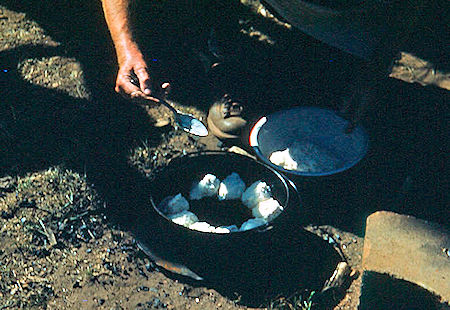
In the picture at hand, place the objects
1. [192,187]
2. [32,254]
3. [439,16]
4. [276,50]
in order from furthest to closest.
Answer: [276,50], [439,16], [192,187], [32,254]

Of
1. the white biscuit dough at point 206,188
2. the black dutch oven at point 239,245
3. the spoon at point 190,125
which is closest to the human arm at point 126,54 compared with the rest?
the spoon at point 190,125

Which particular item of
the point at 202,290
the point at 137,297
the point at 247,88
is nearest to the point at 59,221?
the point at 137,297

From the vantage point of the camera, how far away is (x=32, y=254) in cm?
339

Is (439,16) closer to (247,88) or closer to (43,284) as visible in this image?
(247,88)

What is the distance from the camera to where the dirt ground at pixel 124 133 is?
3.23 metres

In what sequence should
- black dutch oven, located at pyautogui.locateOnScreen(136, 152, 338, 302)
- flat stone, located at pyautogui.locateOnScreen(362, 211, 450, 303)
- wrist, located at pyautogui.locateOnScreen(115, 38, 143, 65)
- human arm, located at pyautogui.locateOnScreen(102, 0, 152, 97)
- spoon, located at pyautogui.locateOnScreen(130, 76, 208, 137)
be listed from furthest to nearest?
spoon, located at pyautogui.locateOnScreen(130, 76, 208, 137)
wrist, located at pyautogui.locateOnScreen(115, 38, 143, 65)
human arm, located at pyautogui.locateOnScreen(102, 0, 152, 97)
black dutch oven, located at pyautogui.locateOnScreen(136, 152, 338, 302)
flat stone, located at pyautogui.locateOnScreen(362, 211, 450, 303)

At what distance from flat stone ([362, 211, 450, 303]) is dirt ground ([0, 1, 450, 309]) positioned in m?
0.40

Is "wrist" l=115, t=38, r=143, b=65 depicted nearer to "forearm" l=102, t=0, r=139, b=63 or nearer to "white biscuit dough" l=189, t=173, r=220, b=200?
"forearm" l=102, t=0, r=139, b=63

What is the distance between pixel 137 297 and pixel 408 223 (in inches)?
66.9

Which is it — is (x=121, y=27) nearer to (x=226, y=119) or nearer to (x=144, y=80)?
(x=144, y=80)

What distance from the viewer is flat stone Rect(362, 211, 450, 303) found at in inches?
108

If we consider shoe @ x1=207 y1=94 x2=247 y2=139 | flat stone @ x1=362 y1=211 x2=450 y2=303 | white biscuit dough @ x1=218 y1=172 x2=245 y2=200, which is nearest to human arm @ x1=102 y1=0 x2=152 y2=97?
white biscuit dough @ x1=218 y1=172 x2=245 y2=200

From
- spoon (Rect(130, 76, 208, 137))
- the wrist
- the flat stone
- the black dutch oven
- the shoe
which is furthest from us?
the shoe

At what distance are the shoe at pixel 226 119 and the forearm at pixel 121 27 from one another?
104 centimetres
